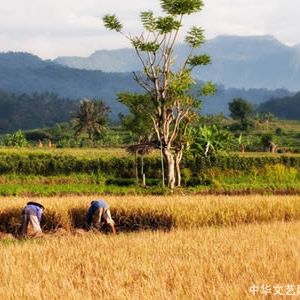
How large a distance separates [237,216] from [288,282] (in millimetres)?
9414

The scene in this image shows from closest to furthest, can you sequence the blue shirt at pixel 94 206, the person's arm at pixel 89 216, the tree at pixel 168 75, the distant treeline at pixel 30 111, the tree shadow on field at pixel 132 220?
the blue shirt at pixel 94 206 → the person's arm at pixel 89 216 → the tree shadow on field at pixel 132 220 → the tree at pixel 168 75 → the distant treeline at pixel 30 111

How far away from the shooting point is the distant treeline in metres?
172

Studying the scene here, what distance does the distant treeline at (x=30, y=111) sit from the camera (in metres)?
172

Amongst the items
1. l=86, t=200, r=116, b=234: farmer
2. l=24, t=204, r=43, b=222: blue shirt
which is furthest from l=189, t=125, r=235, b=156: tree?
l=24, t=204, r=43, b=222: blue shirt

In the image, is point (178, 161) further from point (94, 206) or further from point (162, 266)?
point (162, 266)

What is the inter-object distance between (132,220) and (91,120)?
5642 cm

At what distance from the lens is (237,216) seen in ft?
53.7

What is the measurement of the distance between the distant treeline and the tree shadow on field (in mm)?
152758

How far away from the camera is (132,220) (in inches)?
653

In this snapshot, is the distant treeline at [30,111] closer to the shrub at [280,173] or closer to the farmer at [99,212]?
the shrub at [280,173]

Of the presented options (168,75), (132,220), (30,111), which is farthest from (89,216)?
(30,111)

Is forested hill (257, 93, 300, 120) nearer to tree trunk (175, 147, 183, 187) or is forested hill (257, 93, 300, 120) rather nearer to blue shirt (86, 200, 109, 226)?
tree trunk (175, 147, 183, 187)

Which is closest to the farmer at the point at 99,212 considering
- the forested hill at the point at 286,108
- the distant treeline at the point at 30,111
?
the distant treeline at the point at 30,111

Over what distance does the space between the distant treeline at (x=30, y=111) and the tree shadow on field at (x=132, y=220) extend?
6014 inches
